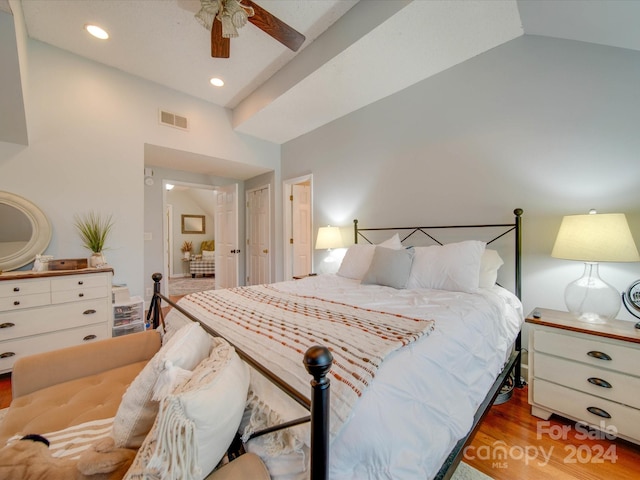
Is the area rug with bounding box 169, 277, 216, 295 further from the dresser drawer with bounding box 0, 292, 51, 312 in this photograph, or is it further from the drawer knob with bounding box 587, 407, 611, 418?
the drawer knob with bounding box 587, 407, 611, 418

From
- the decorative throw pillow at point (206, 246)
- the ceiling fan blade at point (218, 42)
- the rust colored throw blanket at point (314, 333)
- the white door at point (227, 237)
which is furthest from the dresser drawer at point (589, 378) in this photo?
the decorative throw pillow at point (206, 246)

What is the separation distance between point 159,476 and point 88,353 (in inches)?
47.2

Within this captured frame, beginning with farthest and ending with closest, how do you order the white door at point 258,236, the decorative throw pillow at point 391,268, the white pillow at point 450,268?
1. the white door at point 258,236
2. the decorative throw pillow at point 391,268
3. the white pillow at point 450,268

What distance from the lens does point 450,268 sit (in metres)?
2.07

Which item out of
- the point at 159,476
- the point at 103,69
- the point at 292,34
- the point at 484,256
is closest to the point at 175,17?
the point at 292,34

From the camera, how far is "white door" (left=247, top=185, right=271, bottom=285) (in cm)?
473

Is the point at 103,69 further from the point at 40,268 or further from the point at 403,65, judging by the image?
the point at 403,65

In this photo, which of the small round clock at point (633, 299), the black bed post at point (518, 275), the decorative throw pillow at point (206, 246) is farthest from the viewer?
the decorative throw pillow at point (206, 246)

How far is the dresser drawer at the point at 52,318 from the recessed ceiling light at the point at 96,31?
2.52m

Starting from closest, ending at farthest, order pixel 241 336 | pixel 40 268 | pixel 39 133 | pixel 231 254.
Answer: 1. pixel 241 336
2. pixel 40 268
3. pixel 39 133
4. pixel 231 254

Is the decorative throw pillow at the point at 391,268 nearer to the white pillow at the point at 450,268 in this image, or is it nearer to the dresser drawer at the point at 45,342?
the white pillow at the point at 450,268

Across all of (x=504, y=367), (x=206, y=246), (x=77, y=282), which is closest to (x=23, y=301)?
(x=77, y=282)

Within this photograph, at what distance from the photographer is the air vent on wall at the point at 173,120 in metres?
3.31

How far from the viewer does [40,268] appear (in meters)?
2.42
